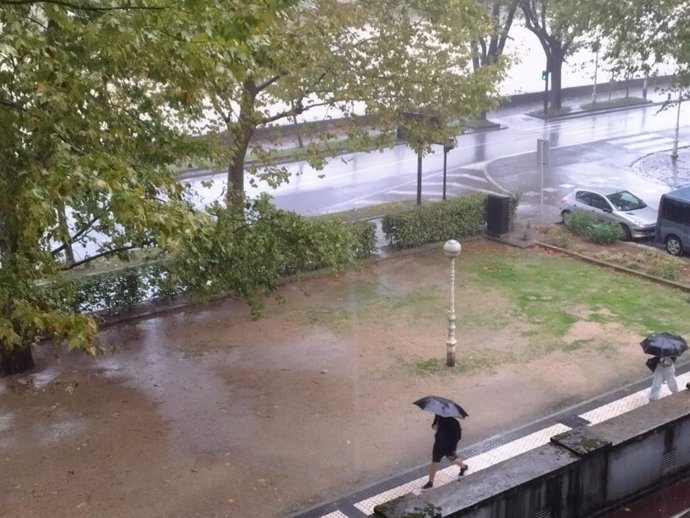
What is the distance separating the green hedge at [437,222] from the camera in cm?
1959

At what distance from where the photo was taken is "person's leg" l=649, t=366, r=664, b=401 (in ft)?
37.1

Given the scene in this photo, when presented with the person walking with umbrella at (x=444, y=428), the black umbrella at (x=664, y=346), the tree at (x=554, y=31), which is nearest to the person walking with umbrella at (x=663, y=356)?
the black umbrella at (x=664, y=346)

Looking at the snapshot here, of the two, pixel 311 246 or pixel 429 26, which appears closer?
pixel 311 246

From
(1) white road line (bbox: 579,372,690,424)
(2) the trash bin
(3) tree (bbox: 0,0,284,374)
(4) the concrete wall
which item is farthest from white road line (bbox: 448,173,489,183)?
(3) tree (bbox: 0,0,284,374)

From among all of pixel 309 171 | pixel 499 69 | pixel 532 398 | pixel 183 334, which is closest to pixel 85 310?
pixel 183 334

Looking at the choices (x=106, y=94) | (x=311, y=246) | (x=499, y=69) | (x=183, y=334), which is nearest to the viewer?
(x=106, y=94)

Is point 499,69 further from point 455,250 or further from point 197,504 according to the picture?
point 197,504

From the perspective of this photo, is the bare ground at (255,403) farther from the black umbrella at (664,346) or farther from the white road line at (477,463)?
the black umbrella at (664,346)

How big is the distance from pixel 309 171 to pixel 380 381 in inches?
747

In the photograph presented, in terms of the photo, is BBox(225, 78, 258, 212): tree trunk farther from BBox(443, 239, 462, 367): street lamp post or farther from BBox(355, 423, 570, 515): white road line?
BBox(355, 423, 570, 515): white road line

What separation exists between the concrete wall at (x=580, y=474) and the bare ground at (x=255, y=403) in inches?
94.4

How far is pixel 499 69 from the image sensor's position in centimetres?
1847

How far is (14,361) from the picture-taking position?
1295 cm

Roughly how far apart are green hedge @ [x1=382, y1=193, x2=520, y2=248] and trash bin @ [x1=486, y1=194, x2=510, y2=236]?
0.71 ft
